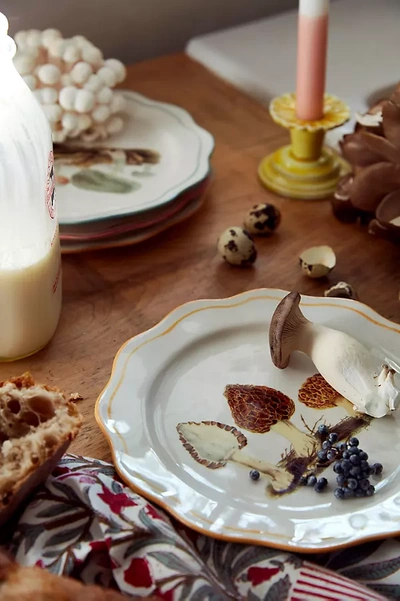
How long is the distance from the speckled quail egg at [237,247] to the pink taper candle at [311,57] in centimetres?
20

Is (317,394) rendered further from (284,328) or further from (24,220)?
(24,220)

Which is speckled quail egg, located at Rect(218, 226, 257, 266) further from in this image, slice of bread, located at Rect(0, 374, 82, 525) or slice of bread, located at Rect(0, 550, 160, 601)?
slice of bread, located at Rect(0, 550, 160, 601)

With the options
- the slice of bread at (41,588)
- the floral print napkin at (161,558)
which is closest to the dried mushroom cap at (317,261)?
the floral print napkin at (161,558)

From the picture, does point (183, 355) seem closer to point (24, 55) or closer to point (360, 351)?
point (360, 351)

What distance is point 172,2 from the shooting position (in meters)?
1.37

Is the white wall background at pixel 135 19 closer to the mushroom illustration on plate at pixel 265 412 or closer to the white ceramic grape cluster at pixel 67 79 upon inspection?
the white ceramic grape cluster at pixel 67 79

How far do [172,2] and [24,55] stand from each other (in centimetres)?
44

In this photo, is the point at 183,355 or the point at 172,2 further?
the point at 172,2

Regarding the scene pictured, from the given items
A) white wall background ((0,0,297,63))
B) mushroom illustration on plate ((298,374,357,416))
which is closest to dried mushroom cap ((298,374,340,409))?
mushroom illustration on plate ((298,374,357,416))

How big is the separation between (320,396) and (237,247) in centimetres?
23

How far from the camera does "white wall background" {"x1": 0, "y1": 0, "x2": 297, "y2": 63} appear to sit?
1235mm

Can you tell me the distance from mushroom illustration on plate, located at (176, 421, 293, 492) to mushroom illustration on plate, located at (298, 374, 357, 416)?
7 cm

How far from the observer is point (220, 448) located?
0.67m

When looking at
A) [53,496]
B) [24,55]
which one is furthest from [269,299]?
[24,55]
